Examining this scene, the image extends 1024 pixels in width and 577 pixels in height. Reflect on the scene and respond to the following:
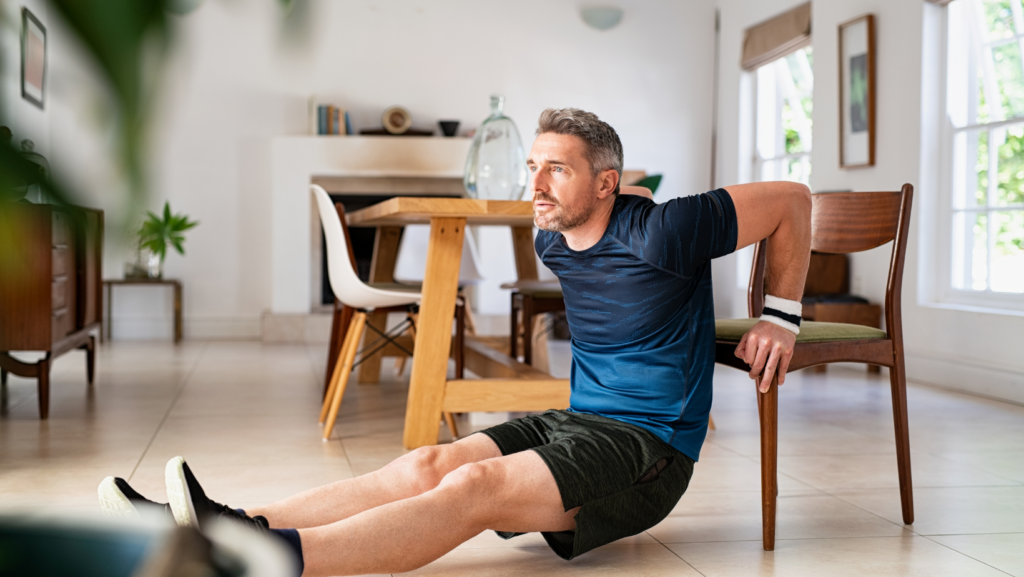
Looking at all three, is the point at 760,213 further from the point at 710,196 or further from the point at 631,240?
the point at 631,240

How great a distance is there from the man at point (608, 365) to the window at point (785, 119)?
4437 mm

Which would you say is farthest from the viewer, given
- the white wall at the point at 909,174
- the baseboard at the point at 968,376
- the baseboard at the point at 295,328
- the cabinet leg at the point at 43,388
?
the baseboard at the point at 295,328

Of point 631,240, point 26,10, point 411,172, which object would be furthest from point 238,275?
point 26,10

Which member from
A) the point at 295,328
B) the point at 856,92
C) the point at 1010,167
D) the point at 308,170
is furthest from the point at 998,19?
the point at 295,328

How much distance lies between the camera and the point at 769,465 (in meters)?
1.88

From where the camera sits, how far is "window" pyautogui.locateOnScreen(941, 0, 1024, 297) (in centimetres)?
434

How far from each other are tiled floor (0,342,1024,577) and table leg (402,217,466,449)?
0.14 meters

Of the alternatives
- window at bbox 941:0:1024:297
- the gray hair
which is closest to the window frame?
window at bbox 941:0:1024:297

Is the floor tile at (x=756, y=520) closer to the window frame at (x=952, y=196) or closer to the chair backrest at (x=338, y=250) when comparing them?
the chair backrest at (x=338, y=250)

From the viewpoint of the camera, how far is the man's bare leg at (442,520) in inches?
55.6

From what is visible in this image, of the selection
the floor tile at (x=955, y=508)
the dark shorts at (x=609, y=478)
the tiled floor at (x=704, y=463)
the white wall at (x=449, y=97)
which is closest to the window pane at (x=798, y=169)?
the white wall at (x=449, y=97)

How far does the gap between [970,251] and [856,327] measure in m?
2.86

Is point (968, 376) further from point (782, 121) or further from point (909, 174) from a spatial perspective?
point (782, 121)

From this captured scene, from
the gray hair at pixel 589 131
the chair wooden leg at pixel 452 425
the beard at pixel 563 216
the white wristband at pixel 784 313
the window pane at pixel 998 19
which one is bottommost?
the chair wooden leg at pixel 452 425
